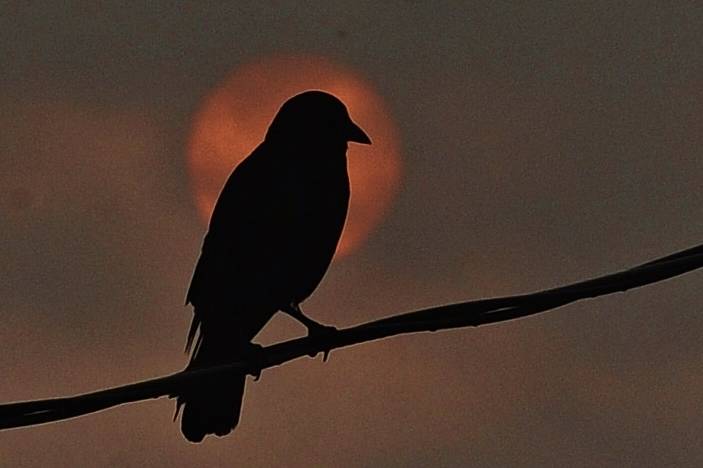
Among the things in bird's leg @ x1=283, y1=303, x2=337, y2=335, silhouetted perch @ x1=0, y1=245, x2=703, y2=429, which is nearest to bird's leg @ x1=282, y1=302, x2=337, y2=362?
bird's leg @ x1=283, y1=303, x2=337, y2=335

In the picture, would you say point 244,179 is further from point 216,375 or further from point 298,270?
point 216,375

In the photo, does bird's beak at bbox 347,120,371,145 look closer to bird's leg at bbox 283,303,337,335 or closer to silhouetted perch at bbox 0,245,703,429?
bird's leg at bbox 283,303,337,335

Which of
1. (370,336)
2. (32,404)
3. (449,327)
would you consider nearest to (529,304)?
(449,327)

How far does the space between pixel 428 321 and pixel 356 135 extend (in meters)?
4.70

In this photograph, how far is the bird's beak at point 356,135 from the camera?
8.94 m

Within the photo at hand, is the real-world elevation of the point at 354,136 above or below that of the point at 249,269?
above

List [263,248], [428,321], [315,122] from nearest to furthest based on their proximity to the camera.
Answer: [428,321]
[263,248]
[315,122]

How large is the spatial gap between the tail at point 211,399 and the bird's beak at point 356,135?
5.76 feet

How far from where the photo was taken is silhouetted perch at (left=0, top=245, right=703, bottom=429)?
12.8ft

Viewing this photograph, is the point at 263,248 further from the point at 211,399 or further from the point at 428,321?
the point at 428,321

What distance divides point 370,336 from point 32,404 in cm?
114

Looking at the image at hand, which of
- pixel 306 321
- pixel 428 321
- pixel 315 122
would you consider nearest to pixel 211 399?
pixel 306 321

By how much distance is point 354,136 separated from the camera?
896 cm

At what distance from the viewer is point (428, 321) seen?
14.4ft
